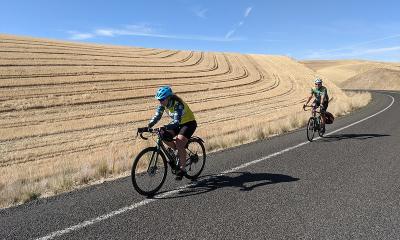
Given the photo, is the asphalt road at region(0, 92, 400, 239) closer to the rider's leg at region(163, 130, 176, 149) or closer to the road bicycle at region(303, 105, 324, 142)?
the rider's leg at region(163, 130, 176, 149)

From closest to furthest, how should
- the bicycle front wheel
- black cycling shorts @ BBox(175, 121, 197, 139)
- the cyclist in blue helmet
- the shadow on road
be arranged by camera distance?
the bicycle front wheel
the cyclist in blue helmet
black cycling shorts @ BBox(175, 121, 197, 139)
the shadow on road

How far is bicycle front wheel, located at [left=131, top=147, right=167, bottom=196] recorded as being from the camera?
7.10m

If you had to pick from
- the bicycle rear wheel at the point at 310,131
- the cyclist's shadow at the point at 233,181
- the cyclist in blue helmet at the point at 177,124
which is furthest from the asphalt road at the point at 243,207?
the bicycle rear wheel at the point at 310,131

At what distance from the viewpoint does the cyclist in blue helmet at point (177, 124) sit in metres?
7.66

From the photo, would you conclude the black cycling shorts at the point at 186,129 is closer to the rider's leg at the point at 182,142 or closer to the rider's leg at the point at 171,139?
the rider's leg at the point at 182,142

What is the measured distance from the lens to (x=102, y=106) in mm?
28656

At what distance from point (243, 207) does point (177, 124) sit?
87.1 inches

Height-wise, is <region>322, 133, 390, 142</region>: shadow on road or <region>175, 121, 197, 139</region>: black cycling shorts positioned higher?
<region>175, 121, 197, 139</region>: black cycling shorts

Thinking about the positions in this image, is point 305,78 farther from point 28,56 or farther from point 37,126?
point 37,126

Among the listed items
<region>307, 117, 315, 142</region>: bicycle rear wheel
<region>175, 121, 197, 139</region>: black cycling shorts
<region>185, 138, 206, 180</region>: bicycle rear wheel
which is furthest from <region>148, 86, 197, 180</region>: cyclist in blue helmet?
<region>307, 117, 315, 142</region>: bicycle rear wheel

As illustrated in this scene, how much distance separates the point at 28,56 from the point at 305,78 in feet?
105

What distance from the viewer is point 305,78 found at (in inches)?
2130

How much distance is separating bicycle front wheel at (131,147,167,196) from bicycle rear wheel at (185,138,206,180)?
0.71 m

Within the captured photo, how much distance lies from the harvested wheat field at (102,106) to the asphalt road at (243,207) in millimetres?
1528
